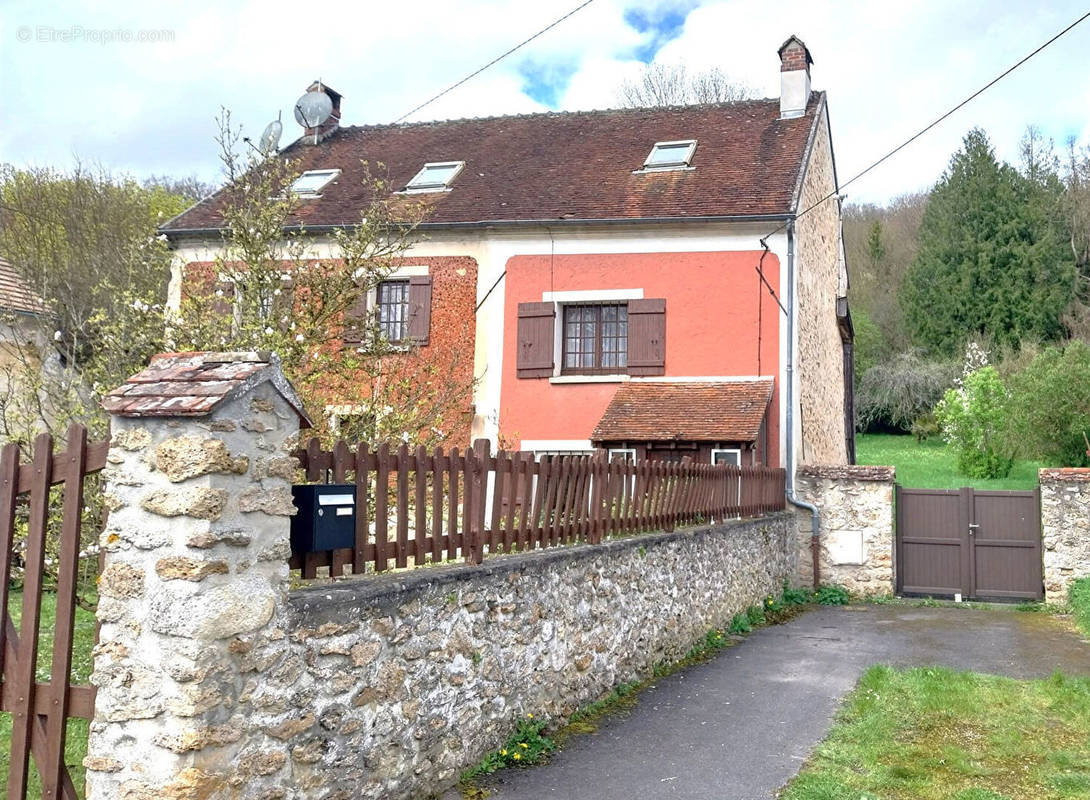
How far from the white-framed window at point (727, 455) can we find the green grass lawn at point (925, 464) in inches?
207

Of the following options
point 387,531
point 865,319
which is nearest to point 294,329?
point 387,531

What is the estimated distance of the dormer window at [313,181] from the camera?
18.4m

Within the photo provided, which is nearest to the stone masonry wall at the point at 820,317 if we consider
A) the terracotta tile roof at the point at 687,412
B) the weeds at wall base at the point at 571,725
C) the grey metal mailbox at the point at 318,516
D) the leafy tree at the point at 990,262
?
the terracotta tile roof at the point at 687,412

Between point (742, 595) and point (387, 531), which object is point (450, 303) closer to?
point (742, 595)

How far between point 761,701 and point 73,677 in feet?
17.4

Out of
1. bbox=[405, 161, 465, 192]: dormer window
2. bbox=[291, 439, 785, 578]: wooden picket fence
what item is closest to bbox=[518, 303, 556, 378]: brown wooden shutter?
bbox=[405, 161, 465, 192]: dormer window

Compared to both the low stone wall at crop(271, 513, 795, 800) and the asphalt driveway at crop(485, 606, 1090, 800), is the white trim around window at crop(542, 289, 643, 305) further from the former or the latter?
the low stone wall at crop(271, 513, 795, 800)

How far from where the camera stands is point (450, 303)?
16.7 m

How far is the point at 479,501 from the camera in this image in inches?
222

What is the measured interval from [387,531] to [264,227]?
4.15 metres

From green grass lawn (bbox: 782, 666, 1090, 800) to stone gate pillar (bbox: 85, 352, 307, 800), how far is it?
10.2 feet

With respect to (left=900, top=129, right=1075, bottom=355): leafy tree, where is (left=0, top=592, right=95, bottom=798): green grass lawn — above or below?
below

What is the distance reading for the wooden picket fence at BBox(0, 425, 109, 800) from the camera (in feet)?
11.8

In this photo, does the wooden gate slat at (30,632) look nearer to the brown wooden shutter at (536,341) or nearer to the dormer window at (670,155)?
the brown wooden shutter at (536,341)
